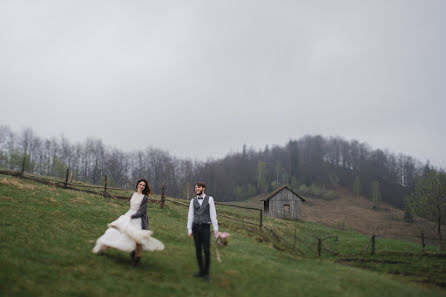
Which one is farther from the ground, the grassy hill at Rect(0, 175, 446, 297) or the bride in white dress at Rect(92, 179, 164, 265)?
the bride in white dress at Rect(92, 179, 164, 265)

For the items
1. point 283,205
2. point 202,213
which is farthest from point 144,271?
point 283,205

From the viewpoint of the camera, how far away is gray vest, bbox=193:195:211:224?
7469 millimetres

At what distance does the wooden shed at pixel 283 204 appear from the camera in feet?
137

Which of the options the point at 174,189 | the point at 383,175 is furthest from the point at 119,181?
the point at 383,175

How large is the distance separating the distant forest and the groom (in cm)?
5800

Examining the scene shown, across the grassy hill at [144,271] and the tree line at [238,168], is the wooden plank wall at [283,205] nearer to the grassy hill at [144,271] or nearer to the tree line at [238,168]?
the tree line at [238,168]

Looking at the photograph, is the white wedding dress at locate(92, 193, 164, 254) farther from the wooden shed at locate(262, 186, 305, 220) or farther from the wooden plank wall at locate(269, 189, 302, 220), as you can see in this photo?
the wooden plank wall at locate(269, 189, 302, 220)

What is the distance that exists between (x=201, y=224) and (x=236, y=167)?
11465cm

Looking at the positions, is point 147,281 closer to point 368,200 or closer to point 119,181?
point 119,181

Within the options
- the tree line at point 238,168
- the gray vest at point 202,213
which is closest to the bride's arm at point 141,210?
the gray vest at point 202,213

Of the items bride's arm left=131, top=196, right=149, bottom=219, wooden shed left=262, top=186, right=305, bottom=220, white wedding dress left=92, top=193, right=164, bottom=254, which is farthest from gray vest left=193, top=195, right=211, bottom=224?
wooden shed left=262, top=186, right=305, bottom=220

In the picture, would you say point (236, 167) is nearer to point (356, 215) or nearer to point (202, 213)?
point (356, 215)

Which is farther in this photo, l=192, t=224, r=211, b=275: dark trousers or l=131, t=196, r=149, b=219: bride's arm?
l=131, t=196, r=149, b=219: bride's arm

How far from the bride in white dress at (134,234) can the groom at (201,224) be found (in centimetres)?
90
